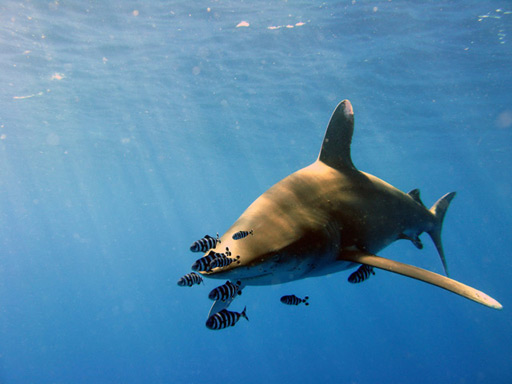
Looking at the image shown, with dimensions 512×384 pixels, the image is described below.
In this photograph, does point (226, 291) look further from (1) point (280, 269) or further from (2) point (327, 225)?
(2) point (327, 225)

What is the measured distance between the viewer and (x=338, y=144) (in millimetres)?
4277

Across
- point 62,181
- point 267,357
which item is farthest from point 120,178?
point 267,357

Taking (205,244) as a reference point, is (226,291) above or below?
below

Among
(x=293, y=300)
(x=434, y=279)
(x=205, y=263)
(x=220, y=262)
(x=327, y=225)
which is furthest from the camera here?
(x=293, y=300)

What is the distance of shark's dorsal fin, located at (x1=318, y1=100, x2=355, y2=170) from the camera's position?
4234 millimetres

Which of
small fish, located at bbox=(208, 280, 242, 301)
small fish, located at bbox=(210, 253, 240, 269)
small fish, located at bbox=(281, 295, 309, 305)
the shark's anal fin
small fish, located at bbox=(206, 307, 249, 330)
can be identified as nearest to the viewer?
small fish, located at bbox=(210, 253, 240, 269)

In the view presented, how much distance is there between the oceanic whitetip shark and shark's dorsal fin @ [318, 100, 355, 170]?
0.5 inches

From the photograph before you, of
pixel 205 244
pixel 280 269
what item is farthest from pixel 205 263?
pixel 205 244

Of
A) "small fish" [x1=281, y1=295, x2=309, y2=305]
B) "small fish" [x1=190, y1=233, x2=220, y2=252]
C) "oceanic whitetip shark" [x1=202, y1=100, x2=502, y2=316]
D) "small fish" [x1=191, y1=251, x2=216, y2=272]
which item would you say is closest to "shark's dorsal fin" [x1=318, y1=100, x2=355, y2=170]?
"oceanic whitetip shark" [x1=202, y1=100, x2=502, y2=316]

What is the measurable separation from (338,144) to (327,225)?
4.57ft

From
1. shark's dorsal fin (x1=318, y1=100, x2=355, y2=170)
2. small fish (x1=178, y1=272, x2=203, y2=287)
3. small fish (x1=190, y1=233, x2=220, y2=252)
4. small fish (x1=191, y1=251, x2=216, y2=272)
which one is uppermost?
shark's dorsal fin (x1=318, y1=100, x2=355, y2=170)

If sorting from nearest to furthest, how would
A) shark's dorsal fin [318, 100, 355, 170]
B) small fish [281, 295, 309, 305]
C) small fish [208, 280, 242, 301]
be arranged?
1. small fish [208, 280, 242, 301]
2. shark's dorsal fin [318, 100, 355, 170]
3. small fish [281, 295, 309, 305]

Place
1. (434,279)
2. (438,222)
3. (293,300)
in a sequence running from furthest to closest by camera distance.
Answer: (438,222), (293,300), (434,279)

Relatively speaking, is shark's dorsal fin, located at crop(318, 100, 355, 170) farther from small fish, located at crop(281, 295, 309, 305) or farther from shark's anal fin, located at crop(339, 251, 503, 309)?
small fish, located at crop(281, 295, 309, 305)
